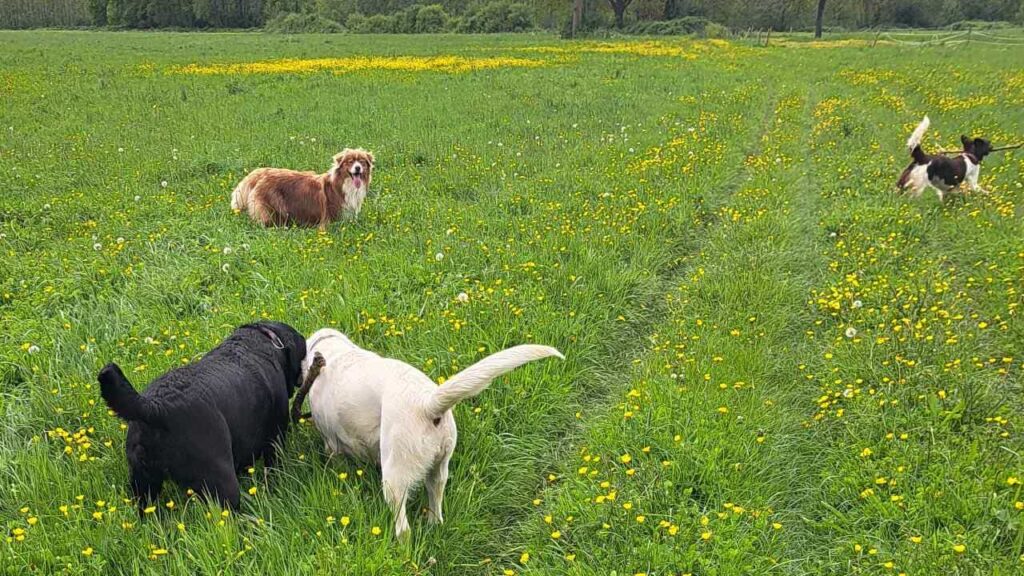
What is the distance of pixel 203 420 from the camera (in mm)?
2816

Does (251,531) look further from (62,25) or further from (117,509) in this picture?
(62,25)

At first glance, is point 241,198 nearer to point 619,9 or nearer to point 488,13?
point 619,9

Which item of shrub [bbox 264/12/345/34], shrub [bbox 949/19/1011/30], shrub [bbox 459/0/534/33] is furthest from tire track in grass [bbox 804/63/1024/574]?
shrub [bbox 949/19/1011/30]

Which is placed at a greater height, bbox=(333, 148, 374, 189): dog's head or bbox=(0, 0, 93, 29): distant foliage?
bbox=(0, 0, 93, 29): distant foliage

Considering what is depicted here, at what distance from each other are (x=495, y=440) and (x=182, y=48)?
40.3m

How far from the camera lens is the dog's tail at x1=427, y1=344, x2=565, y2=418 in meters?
2.71

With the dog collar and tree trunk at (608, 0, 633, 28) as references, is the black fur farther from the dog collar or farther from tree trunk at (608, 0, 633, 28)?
tree trunk at (608, 0, 633, 28)

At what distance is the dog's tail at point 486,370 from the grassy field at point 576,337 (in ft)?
2.37

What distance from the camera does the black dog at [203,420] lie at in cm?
269

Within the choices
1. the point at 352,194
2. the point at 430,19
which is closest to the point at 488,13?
the point at 430,19

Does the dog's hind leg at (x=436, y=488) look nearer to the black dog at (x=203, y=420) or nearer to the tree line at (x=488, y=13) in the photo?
the black dog at (x=203, y=420)

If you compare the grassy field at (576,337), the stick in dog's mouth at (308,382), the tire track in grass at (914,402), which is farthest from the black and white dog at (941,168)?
the stick in dog's mouth at (308,382)

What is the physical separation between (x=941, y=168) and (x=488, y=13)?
61.2m

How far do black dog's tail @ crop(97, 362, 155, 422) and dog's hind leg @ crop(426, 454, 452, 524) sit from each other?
1351 mm
